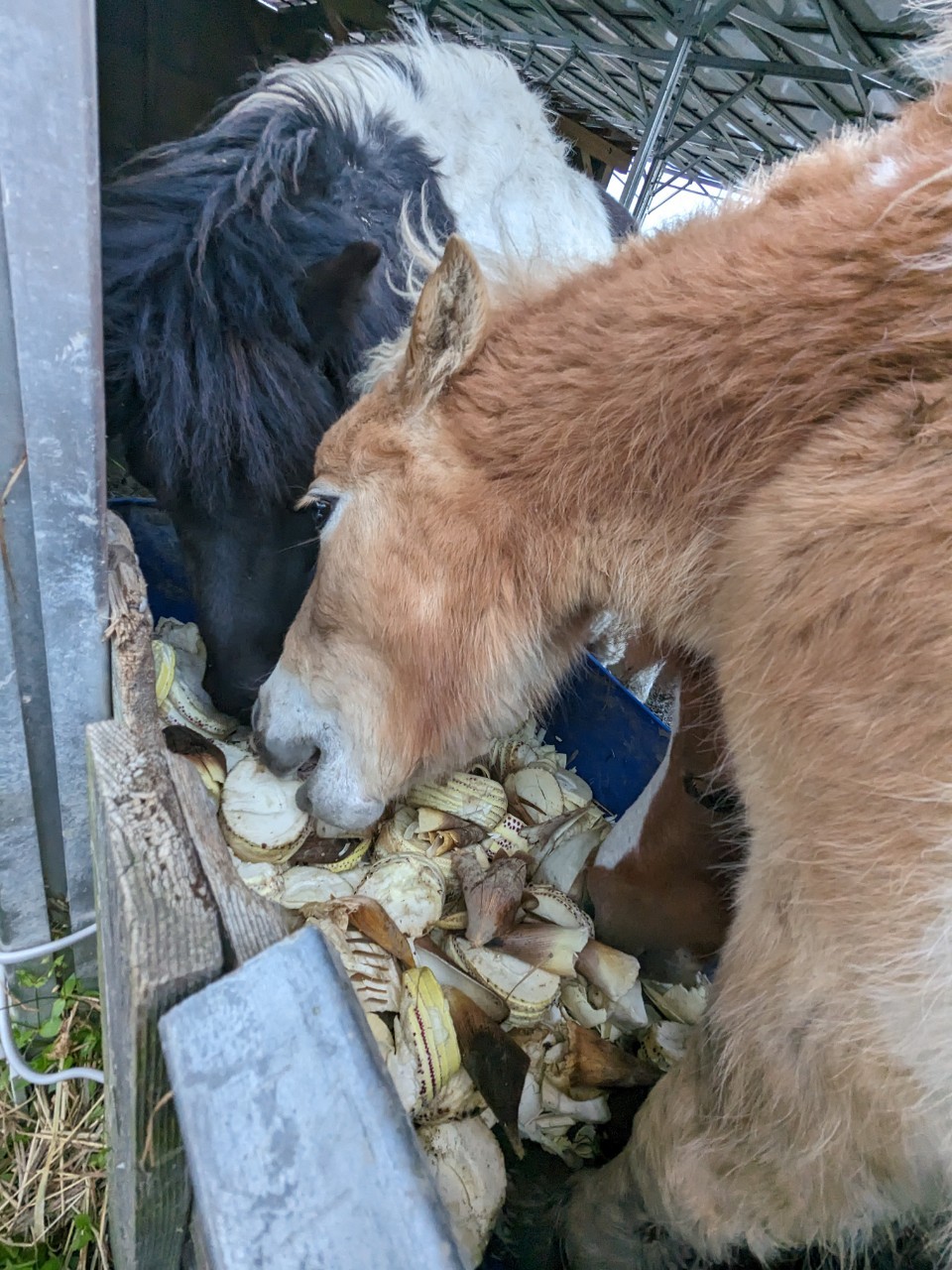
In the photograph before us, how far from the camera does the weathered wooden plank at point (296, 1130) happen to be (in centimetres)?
41

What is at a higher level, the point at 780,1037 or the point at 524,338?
the point at 524,338

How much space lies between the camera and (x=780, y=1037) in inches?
32.4

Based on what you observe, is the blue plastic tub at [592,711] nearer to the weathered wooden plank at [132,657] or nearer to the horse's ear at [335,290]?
the horse's ear at [335,290]

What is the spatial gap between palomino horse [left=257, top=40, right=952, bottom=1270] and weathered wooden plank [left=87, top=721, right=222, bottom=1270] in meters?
0.50

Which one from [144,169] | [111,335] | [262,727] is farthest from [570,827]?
[144,169]

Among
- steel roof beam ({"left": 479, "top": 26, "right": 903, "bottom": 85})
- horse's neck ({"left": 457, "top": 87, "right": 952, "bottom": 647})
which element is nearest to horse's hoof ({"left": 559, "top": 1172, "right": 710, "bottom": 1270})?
horse's neck ({"left": 457, "top": 87, "right": 952, "bottom": 647})

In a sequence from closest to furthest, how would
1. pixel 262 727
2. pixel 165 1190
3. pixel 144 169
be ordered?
pixel 165 1190
pixel 262 727
pixel 144 169

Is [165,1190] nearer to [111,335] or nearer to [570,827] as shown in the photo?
[570,827]

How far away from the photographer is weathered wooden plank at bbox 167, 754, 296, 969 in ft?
2.06

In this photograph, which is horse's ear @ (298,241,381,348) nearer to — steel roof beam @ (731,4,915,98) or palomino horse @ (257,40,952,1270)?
palomino horse @ (257,40,952,1270)

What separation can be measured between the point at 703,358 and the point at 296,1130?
0.93 meters

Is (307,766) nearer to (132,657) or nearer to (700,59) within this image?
(132,657)

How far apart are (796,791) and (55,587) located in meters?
0.93

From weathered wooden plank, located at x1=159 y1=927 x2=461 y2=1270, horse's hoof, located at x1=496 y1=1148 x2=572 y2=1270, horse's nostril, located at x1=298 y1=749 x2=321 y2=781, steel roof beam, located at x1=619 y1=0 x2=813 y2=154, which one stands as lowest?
horse's hoof, located at x1=496 y1=1148 x2=572 y2=1270
